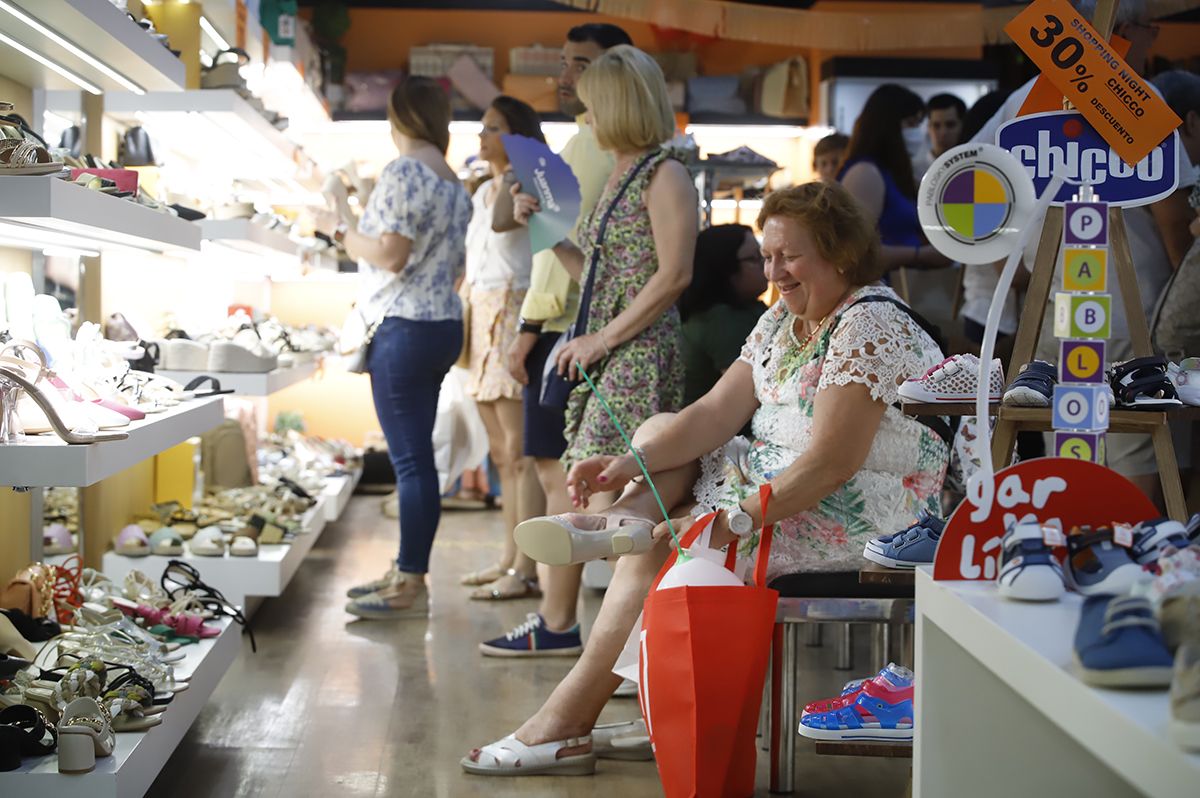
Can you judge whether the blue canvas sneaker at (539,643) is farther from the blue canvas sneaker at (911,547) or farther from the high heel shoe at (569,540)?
the blue canvas sneaker at (911,547)

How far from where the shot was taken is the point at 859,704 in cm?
221

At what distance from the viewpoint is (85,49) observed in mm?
2744

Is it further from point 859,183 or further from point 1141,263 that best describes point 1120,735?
point 859,183

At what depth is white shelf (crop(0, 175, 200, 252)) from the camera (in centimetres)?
207

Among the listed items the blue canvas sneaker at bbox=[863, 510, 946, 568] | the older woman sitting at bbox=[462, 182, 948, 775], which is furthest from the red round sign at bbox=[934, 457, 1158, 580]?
the older woman sitting at bbox=[462, 182, 948, 775]

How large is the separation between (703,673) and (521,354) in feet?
5.68

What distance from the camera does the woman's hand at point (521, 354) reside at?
12.2 feet

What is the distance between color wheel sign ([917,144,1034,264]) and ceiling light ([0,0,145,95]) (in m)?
1.69

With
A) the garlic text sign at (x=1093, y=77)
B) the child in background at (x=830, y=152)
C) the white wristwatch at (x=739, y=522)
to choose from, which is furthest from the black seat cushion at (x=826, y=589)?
the child in background at (x=830, y=152)

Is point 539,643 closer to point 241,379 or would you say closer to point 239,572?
point 239,572

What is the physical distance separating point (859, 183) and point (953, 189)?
285 centimetres

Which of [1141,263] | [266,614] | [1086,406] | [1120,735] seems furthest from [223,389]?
[1120,735]

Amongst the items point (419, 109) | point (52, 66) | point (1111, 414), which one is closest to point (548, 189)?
point (419, 109)

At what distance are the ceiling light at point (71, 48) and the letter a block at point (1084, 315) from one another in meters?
1.88
